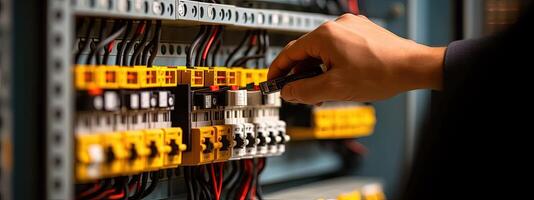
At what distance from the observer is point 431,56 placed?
1.65 metres

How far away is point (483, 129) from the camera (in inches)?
33.0

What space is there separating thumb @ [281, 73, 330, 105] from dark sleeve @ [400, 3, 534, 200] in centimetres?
79

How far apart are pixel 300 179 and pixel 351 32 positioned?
94 cm

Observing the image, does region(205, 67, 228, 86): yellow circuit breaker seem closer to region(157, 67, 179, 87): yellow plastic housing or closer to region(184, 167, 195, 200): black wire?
region(157, 67, 179, 87): yellow plastic housing

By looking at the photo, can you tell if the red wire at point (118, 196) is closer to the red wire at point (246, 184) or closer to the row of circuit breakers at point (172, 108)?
the row of circuit breakers at point (172, 108)

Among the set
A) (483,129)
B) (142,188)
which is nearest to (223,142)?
(142,188)

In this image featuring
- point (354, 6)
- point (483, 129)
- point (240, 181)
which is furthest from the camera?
point (354, 6)

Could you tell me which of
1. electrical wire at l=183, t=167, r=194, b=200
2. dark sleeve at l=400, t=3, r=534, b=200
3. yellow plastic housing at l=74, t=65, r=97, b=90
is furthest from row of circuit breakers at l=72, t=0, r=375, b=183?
dark sleeve at l=400, t=3, r=534, b=200

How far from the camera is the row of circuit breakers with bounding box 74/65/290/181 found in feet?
4.46

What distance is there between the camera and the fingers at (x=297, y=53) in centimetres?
165

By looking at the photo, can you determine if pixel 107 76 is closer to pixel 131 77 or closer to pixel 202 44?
pixel 131 77

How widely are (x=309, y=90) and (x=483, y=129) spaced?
84 cm

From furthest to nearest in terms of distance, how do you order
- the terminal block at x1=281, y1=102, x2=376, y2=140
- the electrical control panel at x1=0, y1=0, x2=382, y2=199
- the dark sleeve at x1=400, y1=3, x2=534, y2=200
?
1. the terminal block at x1=281, y1=102, x2=376, y2=140
2. the electrical control panel at x1=0, y1=0, x2=382, y2=199
3. the dark sleeve at x1=400, y1=3, x2=534, y2=200

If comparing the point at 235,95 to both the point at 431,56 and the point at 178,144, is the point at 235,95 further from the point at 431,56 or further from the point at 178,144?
the point at 431,56
